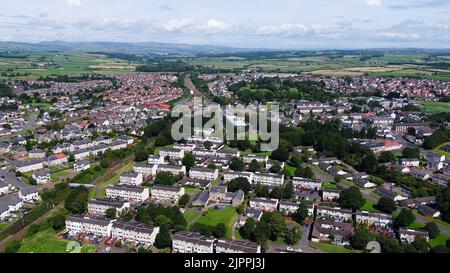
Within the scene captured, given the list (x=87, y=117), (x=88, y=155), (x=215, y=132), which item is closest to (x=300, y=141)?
(x=215, y=132)

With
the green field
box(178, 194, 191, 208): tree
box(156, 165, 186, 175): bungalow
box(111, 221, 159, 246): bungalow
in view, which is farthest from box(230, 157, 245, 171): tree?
the green field

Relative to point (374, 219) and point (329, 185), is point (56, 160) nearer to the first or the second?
point (329, 185)

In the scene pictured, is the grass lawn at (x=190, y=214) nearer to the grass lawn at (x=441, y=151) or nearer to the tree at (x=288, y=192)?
the tree at (x=288, y=192)

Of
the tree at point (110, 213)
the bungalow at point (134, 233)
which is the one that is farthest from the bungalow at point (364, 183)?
the tree at point (110, 213)

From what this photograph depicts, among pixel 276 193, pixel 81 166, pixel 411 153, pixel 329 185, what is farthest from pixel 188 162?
pixel 411 153
